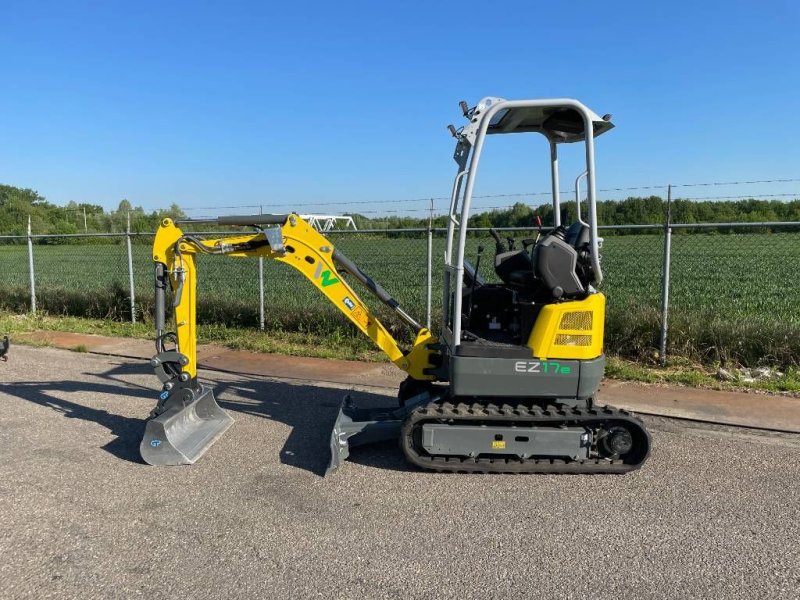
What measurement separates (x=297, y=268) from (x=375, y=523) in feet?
7.77

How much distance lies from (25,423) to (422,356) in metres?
3.87

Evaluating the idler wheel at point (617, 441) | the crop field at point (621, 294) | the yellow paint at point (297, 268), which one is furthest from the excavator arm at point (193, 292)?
the crop field at point (621, 294)

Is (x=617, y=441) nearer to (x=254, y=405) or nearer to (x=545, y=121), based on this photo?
(x=545, y=121)

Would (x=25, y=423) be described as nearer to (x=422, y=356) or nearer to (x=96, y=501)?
(x=96, y=501)

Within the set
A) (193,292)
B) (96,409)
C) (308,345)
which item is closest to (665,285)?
(308,345)

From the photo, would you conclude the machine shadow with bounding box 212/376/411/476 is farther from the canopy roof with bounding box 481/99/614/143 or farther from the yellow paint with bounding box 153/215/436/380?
the canopy roof with bounding box 481/99/614/143

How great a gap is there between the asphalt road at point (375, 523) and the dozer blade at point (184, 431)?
0.39 ft

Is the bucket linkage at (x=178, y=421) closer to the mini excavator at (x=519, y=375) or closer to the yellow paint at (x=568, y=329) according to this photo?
the mini excavator at (x=519, y=375)

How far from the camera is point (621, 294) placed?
10953mm

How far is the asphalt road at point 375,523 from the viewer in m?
3.22

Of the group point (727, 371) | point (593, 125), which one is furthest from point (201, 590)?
point (727, 371)

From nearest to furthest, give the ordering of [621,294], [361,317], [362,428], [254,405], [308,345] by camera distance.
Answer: [362,428]
[361,317]
[254,405]
[308,345]
[621,294]

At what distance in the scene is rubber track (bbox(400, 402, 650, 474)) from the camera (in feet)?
14.9

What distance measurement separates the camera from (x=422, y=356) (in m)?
5.33
